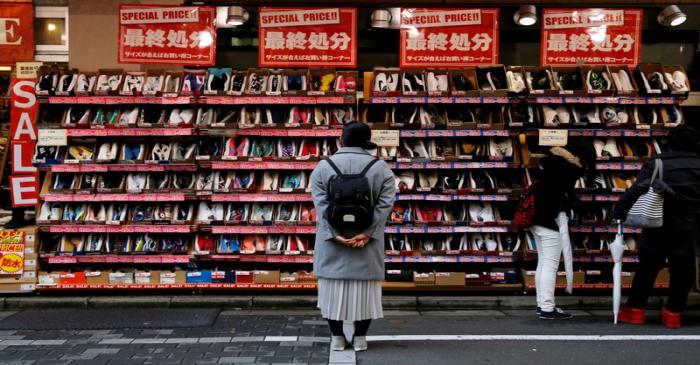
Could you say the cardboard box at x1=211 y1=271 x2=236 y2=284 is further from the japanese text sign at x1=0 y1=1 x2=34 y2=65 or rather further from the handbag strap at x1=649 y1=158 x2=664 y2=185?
the japanese text sign at x1=0 y1=1 x2=34 y2=65

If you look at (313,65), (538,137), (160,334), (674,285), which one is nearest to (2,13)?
(313,65)

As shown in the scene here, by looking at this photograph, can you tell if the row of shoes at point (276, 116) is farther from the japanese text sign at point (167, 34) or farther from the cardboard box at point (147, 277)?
the cardboard box at point (147, 277)

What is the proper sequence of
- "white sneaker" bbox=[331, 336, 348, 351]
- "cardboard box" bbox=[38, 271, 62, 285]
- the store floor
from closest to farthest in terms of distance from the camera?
1. the store floor
2. "white sneaker" bbox=[331, 336, 348, 351]
3. "cardboard box" bbox=[38, 271, 62, 285]

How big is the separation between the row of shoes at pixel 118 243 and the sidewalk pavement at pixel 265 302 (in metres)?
0.57

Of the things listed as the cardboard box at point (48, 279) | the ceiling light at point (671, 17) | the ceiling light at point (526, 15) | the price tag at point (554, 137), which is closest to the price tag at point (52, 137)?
the cardboard box at point (48, 279)

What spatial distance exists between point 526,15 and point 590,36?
132 cm

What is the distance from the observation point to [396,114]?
7867 millimetres

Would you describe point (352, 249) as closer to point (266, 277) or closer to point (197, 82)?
point (266, 277)

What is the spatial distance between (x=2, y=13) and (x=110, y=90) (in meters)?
3.42

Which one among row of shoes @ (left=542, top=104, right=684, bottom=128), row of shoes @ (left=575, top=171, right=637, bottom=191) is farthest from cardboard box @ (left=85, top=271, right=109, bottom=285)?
row of shoes @ (left=575, top=171, right=637, bottom=191)

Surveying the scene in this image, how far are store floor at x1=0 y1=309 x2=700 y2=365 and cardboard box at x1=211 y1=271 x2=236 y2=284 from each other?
1.95ft

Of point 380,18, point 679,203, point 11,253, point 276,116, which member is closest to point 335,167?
point 276,116

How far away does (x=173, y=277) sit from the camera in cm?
745

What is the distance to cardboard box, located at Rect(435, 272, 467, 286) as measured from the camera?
7.49 metres
